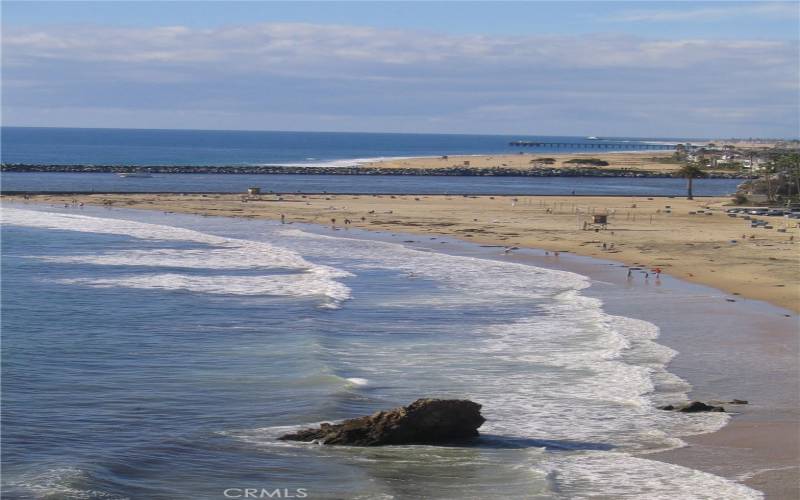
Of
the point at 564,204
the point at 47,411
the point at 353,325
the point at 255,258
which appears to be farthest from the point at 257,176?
the point at 47,411

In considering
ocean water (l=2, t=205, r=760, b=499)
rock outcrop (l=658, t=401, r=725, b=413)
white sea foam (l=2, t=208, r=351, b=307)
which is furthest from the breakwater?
rock outcrop (l=658, t=401, r=725, b=413)

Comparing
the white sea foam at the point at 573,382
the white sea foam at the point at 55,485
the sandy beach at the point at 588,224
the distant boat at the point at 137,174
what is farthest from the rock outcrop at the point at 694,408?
the distant boat at the point at 137,174

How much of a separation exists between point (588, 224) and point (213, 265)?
86.9ft

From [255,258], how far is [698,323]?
75.4ft

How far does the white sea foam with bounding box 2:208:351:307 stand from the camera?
126ft

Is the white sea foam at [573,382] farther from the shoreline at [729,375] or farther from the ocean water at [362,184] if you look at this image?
the ocean water at [362,184]

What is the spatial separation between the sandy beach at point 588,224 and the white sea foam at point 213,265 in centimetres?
1168

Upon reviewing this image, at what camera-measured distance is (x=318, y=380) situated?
2414cm

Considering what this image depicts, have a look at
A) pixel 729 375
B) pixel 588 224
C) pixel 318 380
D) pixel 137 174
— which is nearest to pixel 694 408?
pixel 729 375

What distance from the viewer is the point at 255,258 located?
48281 millimetres

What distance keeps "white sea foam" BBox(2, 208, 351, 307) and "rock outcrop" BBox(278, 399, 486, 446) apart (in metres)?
15.7

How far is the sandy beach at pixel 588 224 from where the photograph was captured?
141ft

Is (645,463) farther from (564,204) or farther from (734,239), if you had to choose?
(564,204)

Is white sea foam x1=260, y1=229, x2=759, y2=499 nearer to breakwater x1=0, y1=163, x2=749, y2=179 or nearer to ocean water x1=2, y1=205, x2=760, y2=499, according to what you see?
ocean water x1=2, y1=205, x2=760, y2=499
